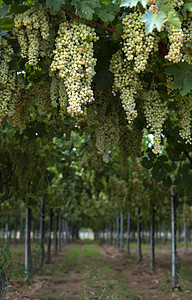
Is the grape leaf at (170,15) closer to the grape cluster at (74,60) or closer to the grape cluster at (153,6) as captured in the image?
the grape cluster at (153,6)

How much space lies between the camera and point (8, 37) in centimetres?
278

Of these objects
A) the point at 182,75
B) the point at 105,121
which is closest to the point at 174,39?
the point at 182,75

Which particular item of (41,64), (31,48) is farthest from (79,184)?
(31,48)

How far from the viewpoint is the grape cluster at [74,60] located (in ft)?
7.77

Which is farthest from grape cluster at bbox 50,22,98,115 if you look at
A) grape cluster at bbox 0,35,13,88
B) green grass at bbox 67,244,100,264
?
green grass at bbox 67,244,100,264

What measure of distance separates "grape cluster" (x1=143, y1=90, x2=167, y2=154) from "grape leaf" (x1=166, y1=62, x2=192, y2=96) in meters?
0.24

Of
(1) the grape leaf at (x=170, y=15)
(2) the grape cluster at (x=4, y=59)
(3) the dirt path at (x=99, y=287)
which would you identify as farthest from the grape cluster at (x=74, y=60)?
(3) the dirt path at (x=99, y=287)

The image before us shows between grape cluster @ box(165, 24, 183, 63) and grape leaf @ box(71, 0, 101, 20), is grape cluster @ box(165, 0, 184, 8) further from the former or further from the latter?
grape leaf @ box(71, 0, 101, 20)

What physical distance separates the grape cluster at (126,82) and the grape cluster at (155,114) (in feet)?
0.68

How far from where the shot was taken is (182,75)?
8.75 ft

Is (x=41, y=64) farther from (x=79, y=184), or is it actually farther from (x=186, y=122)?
(x=79, y=184)

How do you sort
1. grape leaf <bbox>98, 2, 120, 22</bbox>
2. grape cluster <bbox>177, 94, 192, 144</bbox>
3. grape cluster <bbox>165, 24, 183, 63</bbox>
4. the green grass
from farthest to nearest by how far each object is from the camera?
the green grass, grape cluster <bbox>177, 94, 192, 144</bbox>, grape leaf <bbox>98, 2, 120, 22</bbox>, grape cluster <bbox>165, 24, 183, 63</bbox>

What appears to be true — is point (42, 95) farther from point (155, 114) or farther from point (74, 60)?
point (155, 114)

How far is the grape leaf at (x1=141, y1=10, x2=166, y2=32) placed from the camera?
2.08 m
